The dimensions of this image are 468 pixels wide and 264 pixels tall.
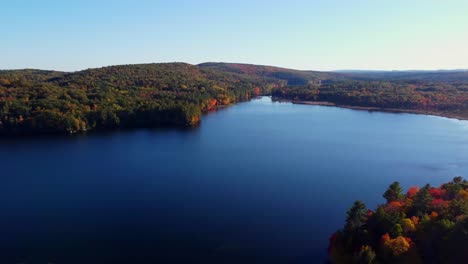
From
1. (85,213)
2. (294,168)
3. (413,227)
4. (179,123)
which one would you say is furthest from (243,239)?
(179,123)

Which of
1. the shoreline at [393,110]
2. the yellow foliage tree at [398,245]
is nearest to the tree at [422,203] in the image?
the yellow foliage tree at [398,245]

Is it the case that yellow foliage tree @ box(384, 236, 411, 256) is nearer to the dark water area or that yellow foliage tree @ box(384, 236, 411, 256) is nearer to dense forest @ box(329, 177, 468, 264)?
dense forest @ box(329, 177, 468, 264)

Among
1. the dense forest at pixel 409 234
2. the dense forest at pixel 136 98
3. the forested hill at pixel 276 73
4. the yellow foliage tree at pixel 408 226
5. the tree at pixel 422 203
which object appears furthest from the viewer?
the forested hill at pixel 276 73

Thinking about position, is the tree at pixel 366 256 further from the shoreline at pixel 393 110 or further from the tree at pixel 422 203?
the shoreline at pixel 393 110

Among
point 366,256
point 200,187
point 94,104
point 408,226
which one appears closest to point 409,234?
point 408,226

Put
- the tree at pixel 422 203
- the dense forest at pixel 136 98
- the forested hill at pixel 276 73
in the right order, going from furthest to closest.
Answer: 1. the forested hill at pixel 276 73
2. the dense forest at pixel 136 98
3. the tree at pixel 422 203

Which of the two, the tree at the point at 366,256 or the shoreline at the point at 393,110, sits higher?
the tree at the point at 366,256

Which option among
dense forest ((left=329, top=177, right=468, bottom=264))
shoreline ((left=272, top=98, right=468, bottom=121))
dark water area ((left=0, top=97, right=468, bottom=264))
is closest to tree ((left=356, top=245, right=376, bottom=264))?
dense forest ((left=329, top=177, right=468, bottom=264))
